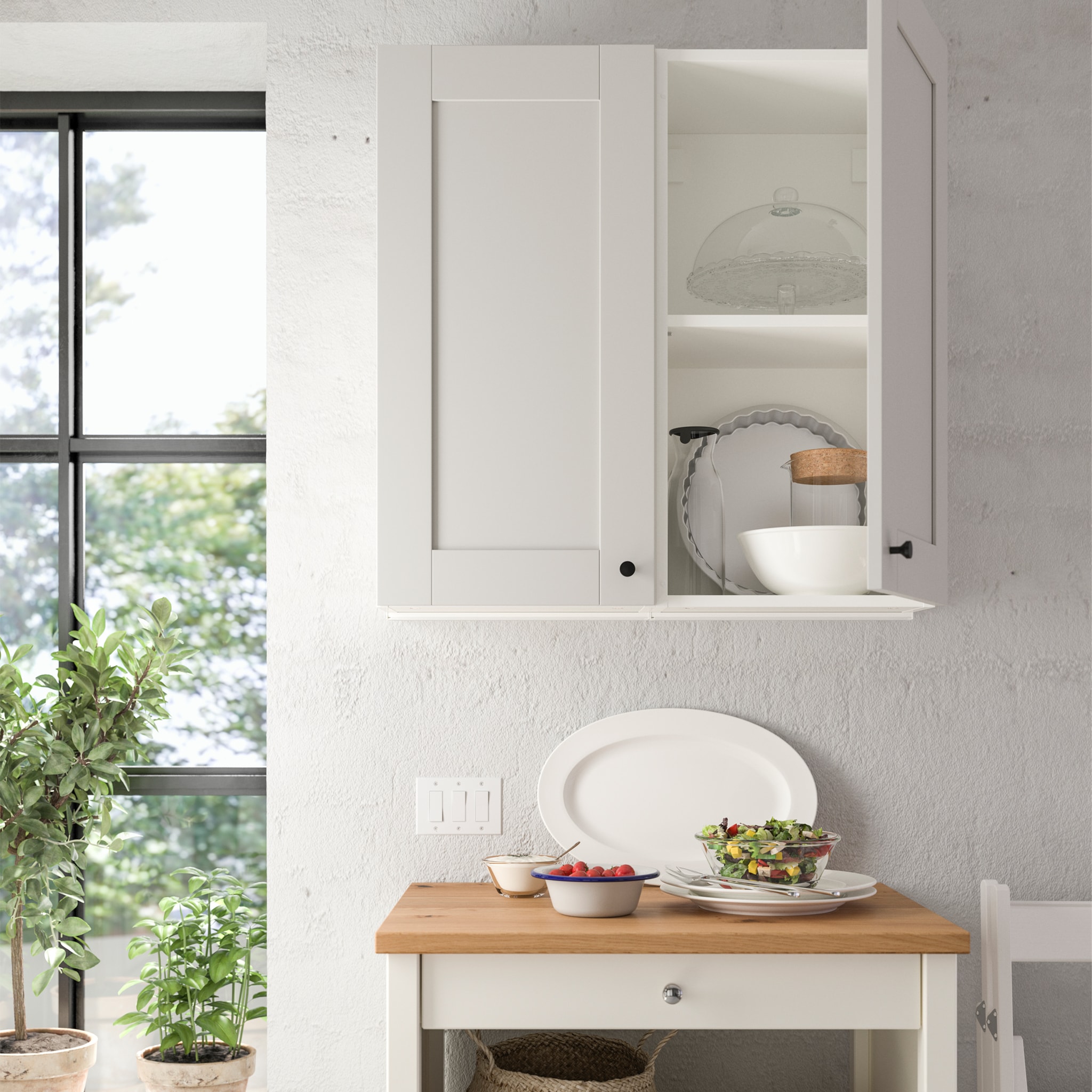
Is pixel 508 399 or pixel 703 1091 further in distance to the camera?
pixel 703 1091

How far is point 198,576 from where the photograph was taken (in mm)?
2062

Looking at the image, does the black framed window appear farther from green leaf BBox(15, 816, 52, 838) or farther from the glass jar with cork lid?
the glass jar with cork lid

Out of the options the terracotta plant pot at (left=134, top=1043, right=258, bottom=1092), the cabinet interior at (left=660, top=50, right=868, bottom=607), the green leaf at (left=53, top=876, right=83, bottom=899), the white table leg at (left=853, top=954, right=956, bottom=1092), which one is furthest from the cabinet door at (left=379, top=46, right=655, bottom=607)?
the terracotta plant pot at (left=134, top=1043, right=258, bottom=1092)

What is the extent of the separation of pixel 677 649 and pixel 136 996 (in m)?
1.28

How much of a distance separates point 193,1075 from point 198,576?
0.93 metres

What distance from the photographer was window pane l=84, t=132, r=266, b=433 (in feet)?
6.83

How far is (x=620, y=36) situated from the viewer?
1873 millimetres

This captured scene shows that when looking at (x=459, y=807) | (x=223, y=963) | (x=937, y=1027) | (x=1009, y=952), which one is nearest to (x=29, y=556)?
(x=223, y=963)

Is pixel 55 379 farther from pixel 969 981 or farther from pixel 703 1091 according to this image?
pixel 969 981

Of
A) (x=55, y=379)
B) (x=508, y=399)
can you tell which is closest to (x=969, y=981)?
(x=508, y=399)

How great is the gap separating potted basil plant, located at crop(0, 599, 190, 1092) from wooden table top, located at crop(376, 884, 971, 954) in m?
0.72

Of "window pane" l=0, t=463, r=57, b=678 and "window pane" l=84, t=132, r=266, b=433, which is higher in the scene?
"window pane" l=84, t=132, r=266, b=433

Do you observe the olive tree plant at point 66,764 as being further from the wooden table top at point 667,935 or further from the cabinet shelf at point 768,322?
the cabinet shelf at point 768,322

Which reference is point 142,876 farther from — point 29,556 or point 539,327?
point 539,327
